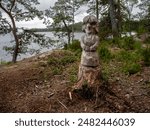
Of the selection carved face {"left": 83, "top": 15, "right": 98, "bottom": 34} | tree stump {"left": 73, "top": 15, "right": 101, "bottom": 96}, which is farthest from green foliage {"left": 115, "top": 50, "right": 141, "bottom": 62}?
carved face {"left": 83, "top": 15, "right": 98, "bottom": 34}

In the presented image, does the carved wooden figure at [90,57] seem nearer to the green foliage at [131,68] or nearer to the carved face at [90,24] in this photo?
the carved face at [90,24]

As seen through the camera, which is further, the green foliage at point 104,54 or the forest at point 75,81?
the green foliage at point 104,54

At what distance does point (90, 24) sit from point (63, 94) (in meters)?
1.42

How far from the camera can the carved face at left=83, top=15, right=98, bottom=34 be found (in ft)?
19.3

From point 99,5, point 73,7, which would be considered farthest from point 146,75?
point 73,7

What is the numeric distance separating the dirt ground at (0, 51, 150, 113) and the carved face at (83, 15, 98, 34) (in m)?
1.03

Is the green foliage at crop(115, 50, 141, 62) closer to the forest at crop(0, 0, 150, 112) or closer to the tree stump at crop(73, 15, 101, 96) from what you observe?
the forest at crop(0, 0, 150, 112)

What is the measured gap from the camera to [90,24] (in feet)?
19.5

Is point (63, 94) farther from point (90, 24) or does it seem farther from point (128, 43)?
point (128, 43)

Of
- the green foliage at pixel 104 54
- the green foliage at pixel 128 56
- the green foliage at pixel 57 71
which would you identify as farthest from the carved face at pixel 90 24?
the green foliage at pixel 128 56

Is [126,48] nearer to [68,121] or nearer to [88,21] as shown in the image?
[88,21]

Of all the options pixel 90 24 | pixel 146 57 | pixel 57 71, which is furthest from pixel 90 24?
pixel 146 57

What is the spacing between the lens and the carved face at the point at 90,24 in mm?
5879

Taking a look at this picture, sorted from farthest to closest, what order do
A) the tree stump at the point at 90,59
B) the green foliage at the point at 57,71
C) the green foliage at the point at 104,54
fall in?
1. the green foliage at the point at 104,54
2. the green foliage at the point at 57,71
3. the tree stump at the point at 90,59
